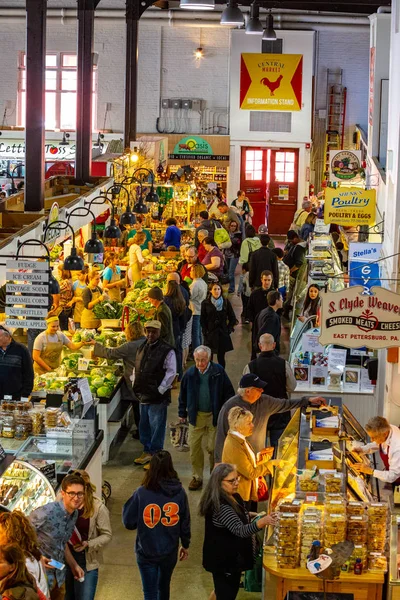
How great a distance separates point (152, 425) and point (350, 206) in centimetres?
574

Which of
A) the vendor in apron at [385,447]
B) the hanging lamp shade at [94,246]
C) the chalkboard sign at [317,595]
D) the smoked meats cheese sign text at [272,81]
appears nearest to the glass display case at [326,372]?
the vendor in apron at [385,447]

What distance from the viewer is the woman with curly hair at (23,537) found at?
18.5 feet

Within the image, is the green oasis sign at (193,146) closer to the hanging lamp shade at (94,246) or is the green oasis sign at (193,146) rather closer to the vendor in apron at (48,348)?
the hanging lamp shade at (94,246)

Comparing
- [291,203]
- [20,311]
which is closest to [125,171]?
[291,203]

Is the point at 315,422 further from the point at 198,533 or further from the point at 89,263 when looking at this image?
the point at 89,263

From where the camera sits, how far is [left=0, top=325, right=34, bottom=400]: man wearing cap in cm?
943

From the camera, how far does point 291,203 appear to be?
2736 cm

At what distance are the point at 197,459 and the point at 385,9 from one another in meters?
14.2

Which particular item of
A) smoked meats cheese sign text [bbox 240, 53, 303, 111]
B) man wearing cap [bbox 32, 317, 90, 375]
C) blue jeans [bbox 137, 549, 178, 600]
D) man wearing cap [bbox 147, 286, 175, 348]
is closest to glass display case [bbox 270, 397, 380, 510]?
blue jeans [bbox 137, 549, 178, 600]

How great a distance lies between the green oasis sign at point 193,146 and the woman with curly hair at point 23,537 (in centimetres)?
2203

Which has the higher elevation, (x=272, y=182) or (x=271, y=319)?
(x=272, y=182)

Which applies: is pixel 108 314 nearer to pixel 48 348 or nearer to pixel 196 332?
pixel 196 332

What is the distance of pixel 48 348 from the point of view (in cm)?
1098

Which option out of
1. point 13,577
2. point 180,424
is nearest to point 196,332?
point 180,424
